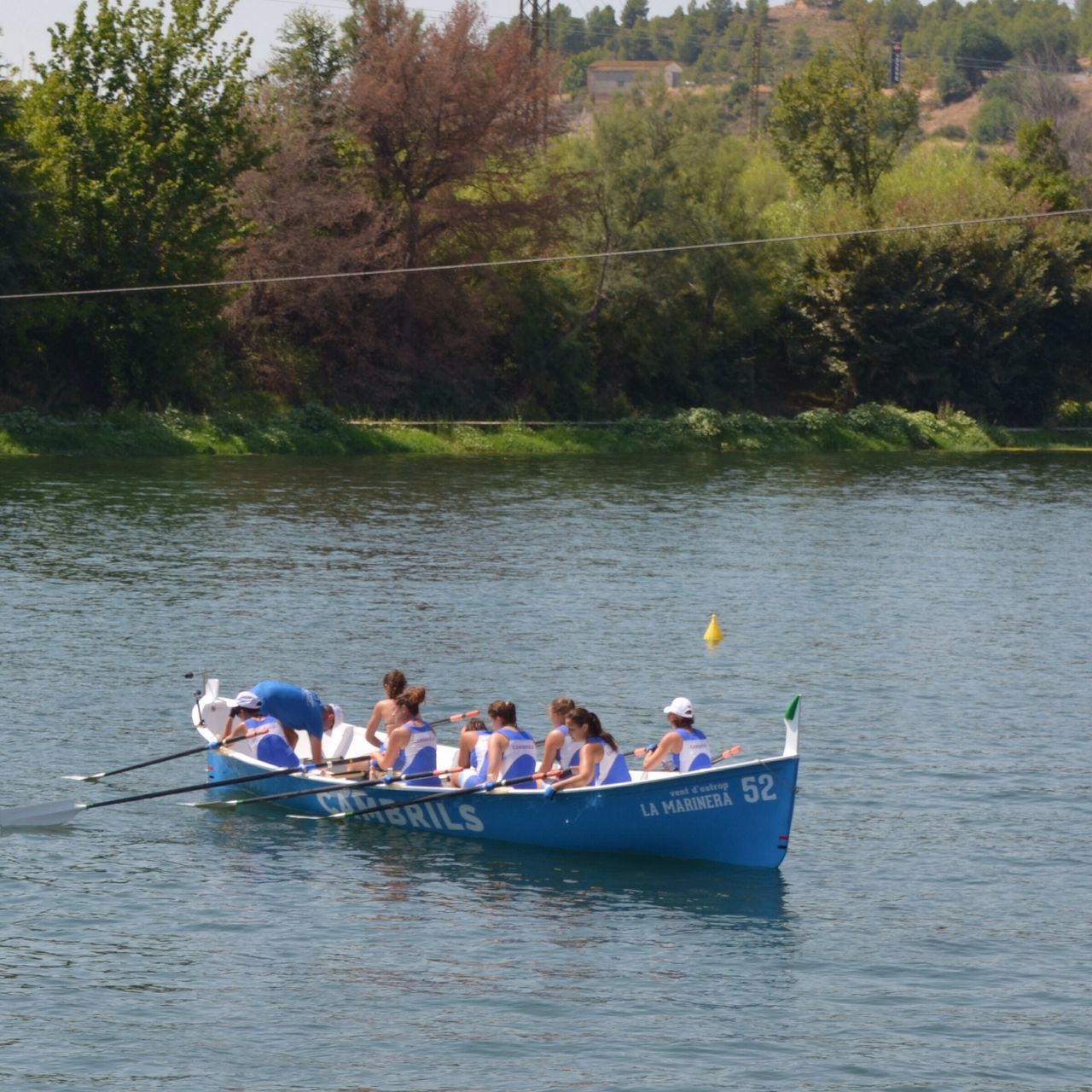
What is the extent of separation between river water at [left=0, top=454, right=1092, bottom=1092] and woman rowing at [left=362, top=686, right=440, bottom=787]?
2.61 ft

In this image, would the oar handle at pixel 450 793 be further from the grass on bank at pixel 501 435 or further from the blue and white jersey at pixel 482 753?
the grass on bank at pixel 501 435

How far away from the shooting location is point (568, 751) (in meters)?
20.1

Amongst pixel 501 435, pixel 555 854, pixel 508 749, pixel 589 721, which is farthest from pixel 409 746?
pixel 501 435

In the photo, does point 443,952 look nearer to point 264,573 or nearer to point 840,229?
point 264,573

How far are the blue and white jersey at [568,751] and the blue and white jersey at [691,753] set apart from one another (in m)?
1.17

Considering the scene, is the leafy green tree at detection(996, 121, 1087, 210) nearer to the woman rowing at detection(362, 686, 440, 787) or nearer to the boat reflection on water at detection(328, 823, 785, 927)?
the woman rowing at detection(362, 686, 440, 787)

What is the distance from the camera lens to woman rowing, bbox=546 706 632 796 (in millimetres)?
19797

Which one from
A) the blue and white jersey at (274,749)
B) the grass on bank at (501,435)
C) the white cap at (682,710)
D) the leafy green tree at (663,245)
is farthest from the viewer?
the leafy green tree at (663,245)

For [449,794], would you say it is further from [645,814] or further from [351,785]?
[645,814]

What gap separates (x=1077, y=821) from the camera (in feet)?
71.0

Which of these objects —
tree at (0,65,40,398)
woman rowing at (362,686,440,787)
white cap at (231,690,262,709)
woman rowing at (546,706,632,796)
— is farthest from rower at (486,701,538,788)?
tree at (0,65,40,398)

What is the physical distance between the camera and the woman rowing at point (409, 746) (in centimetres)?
2125

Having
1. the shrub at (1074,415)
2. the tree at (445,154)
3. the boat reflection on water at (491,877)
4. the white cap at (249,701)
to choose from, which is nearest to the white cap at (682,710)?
the boat reflection on water at (491,877)

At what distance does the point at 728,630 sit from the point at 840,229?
4628 centimetres
